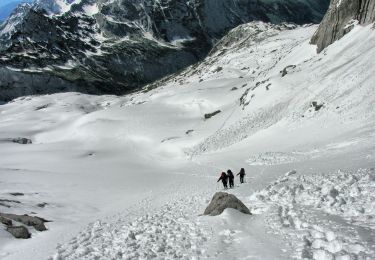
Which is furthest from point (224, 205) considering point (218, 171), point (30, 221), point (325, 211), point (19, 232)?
point (218, 171)

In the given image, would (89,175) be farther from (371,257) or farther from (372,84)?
(371,257)

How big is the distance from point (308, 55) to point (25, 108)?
134 meters

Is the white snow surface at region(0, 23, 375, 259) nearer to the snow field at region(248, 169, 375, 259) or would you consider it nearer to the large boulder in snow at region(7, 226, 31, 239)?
the snow field at region(248, 169, 375, 259)

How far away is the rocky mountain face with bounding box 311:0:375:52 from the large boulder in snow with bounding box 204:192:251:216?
4165 centimetres

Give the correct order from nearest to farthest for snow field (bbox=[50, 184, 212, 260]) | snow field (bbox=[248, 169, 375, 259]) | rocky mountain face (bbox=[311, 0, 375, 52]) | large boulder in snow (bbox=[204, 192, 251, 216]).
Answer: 1. snow field (bbox=[248, 169, 375, 259])
2. snow field (bbox=[50, 184, 212, 260])
3. large boulder in snow (bbox=[204, 192, 251, 216])
4. rocky mountain face (bbox=[311, 0, 375, 52])

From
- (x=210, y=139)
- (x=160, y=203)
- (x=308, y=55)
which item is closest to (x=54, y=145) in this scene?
(x=210, y=139)

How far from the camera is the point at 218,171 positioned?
39.8 metres

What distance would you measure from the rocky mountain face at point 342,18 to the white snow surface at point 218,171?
2.00 m

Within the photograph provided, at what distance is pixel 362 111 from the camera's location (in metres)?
38.9

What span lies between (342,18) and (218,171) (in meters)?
33.0

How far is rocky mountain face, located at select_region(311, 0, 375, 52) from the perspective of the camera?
178 feet

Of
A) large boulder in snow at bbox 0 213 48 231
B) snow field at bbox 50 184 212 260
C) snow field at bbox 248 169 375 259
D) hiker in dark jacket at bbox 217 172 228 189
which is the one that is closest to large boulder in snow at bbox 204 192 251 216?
snow field at bbox 248 169 375 259

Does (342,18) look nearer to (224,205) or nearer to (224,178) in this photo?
(224,178)

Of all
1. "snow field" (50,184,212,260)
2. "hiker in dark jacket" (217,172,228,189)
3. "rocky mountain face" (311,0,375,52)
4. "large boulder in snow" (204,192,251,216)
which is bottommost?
"snow field" (50,184,212,260)
